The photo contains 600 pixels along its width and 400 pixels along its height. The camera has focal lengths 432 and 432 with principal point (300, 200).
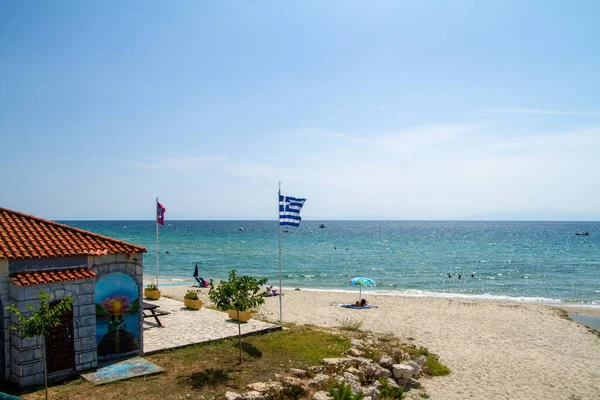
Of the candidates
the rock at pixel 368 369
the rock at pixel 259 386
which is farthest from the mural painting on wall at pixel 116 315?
the rock at pixel 368 369

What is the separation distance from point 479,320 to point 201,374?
19.5m

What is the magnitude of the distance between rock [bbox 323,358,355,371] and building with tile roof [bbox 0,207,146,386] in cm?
621

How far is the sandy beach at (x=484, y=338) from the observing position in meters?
14.9

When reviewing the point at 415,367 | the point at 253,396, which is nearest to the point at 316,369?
the point at 253,396

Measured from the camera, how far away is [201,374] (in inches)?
501

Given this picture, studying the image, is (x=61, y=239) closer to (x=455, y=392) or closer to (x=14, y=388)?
(x=14, y=388)

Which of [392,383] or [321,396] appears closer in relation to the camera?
[321,396]

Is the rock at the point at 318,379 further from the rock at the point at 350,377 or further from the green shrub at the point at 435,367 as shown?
the green shrub at the point at 435,367

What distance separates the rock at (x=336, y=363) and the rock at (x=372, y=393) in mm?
1609

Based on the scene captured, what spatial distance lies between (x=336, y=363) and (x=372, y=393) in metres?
2.07

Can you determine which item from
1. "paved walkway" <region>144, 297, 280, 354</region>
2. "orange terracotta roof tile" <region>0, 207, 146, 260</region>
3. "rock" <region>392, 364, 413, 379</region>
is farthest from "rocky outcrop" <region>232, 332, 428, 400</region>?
"orange terracotta roof tile" <region>0, 207, 146, 260</region>

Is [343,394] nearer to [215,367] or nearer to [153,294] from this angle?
[215,367]

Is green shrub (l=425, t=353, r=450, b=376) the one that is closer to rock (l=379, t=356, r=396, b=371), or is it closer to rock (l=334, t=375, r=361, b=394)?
rock (l=379, t=356, r=396, b=371)

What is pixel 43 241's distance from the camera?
43.1 ft
